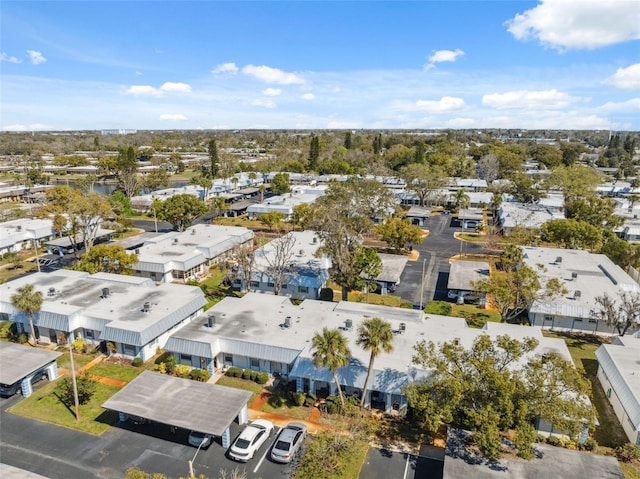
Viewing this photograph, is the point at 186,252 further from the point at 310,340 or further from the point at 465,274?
the point at 465,274

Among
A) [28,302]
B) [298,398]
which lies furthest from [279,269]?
[28,302]

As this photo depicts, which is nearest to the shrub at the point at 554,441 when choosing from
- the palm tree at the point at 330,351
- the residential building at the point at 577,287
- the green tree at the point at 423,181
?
the palm tree at the point at 330,351

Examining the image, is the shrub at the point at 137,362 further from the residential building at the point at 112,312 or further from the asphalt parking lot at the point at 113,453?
the asphalt parking lot at the point at 113,453

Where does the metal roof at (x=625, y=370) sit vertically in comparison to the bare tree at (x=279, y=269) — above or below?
below

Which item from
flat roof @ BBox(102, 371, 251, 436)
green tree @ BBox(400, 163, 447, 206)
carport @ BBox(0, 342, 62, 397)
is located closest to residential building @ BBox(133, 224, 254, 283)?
carport @ BBox(0, 342, 62, 397)

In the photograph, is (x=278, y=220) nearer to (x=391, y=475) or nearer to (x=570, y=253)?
(x=570, y=253)

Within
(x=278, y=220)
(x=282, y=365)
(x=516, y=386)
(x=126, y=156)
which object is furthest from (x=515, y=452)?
(x=126, y=156)

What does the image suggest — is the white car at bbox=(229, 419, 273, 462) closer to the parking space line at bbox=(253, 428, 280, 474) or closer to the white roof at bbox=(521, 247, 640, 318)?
the parking space line at bbox=(253, 428, 280, 474)
